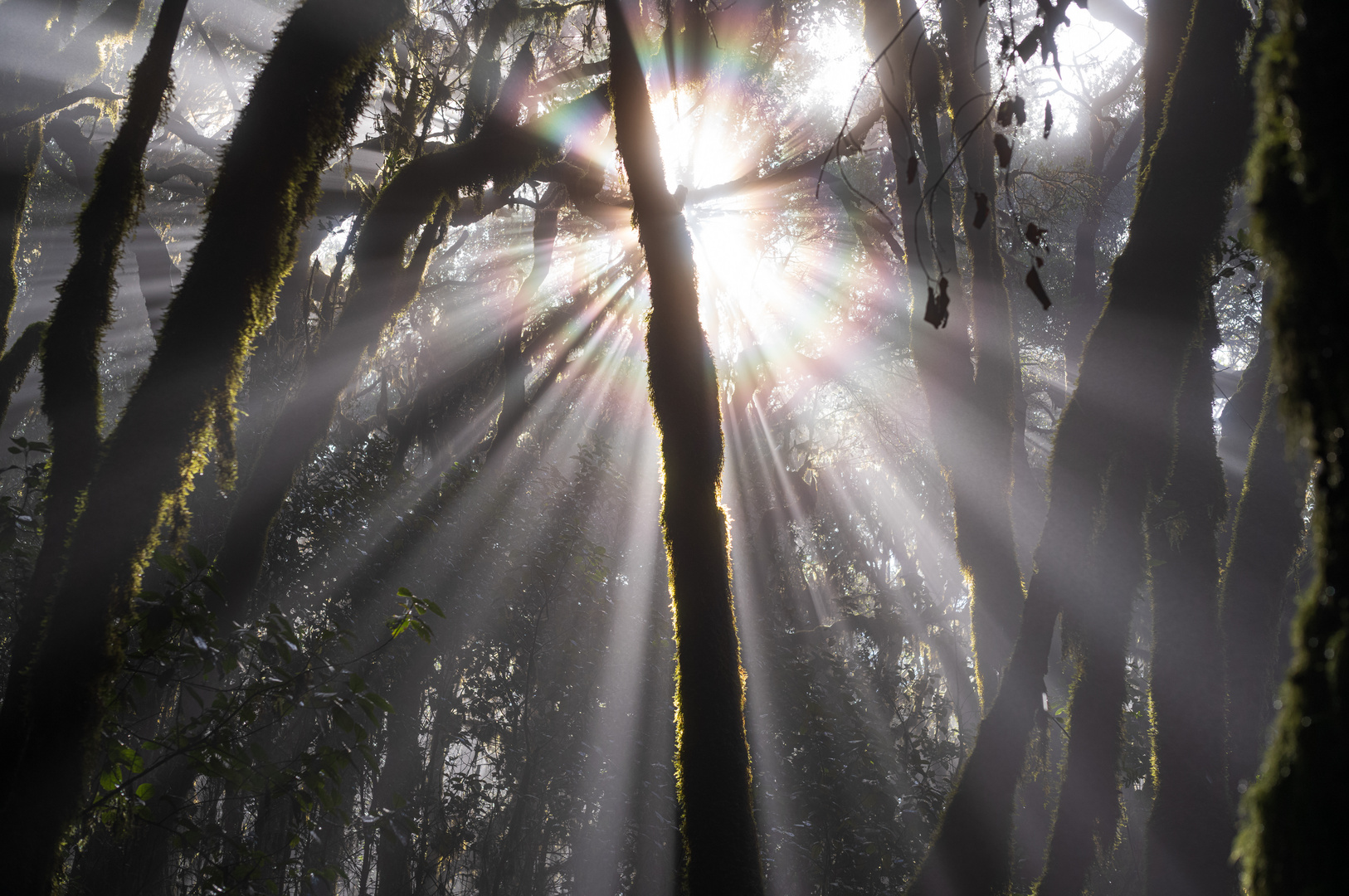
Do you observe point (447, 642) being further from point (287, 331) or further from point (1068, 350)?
point (1068, 350)

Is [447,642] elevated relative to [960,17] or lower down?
lower down

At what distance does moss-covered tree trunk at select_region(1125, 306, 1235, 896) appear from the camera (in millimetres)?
3697

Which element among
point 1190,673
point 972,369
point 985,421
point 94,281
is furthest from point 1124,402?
point 94,281

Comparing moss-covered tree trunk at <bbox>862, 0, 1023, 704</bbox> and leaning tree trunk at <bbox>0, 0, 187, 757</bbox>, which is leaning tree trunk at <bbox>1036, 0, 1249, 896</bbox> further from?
leaning tree trunk at <bbox>0, 0, 187, 757</bbox>

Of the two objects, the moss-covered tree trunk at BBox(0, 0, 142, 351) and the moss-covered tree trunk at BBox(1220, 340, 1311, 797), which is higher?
the moss-covered tree trunk at BBox(0, 0, 142, 351)

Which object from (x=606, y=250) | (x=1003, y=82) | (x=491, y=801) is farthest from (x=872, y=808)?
(x=606, y=250)

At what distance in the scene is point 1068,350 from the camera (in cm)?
995

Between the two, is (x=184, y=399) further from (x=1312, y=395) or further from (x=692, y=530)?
(x=1312, y=395)

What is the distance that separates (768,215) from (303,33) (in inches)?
436

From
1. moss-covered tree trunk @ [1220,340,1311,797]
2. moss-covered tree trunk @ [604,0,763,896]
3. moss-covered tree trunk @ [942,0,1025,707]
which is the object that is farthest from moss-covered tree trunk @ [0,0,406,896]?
moss-covered tree trunk @ [1220,340,1311,797]

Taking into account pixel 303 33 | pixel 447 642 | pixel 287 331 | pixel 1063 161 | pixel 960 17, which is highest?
pixel 1063 161

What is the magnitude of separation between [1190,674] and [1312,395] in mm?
4216

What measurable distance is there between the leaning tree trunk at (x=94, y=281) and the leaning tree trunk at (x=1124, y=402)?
504 centimetres

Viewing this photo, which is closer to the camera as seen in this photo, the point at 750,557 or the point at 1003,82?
the point at 1003,82
